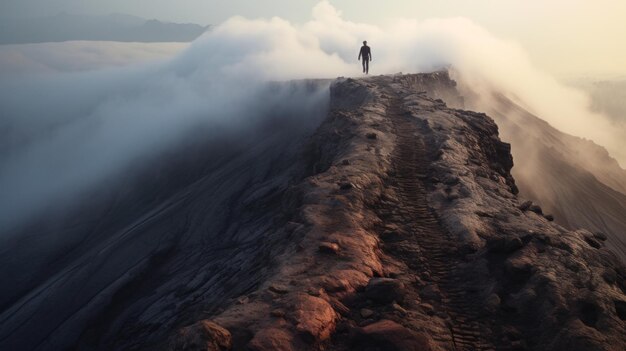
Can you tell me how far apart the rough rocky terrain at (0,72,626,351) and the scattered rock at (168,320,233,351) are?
0.07 ft

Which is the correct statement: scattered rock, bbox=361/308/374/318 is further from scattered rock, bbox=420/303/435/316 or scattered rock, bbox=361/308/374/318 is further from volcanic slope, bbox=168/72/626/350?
scattered rock, bbox=420/303/435/316

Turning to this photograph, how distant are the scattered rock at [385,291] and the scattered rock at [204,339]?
2.61m

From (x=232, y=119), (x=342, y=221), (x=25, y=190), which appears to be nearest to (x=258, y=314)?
(x=342, y=221)

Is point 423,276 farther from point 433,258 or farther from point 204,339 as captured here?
point 204,339

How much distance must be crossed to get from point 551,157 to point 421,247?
104 ft

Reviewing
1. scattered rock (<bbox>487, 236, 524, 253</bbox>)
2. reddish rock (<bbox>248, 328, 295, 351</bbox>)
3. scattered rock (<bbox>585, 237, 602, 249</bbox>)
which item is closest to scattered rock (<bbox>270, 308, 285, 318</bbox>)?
reddish rock (<bbox>248, 328, 295, 351</bbox>)

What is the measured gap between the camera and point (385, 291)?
764cm

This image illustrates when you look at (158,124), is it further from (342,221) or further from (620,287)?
(620,287)

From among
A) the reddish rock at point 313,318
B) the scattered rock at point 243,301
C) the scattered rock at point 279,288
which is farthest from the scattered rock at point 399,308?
the scattered rock at point 243,301

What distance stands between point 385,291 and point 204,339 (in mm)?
3186

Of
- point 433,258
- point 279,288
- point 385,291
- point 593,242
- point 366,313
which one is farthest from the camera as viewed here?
point 593,242

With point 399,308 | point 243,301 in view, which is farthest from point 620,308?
point 243,301

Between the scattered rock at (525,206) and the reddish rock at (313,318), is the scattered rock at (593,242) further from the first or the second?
the reddish rock at (313,318)

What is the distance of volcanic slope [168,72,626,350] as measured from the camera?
6.71 metres
